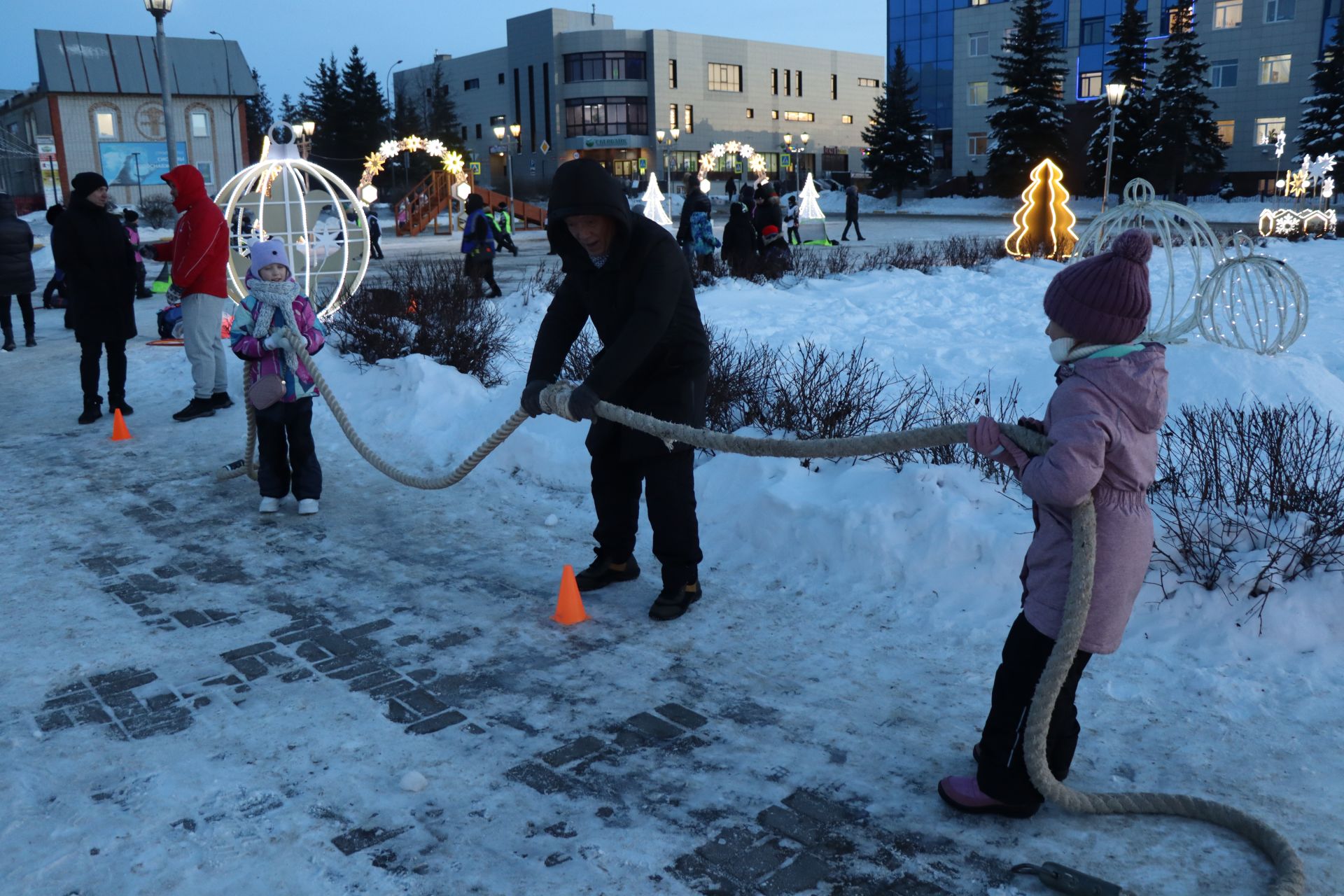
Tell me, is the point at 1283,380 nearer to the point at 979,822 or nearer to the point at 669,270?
the point at 669,270

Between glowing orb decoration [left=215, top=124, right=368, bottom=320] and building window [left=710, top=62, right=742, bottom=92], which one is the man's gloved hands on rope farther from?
building window [left=710, top=62, right=742, bottom=92]

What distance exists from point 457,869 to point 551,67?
8555 centimetres

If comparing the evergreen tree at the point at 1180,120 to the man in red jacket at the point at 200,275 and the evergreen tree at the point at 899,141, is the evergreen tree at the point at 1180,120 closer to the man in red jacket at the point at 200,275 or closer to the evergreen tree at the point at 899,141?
the evergreen tree at the point at 899,141

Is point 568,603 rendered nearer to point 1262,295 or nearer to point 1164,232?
point 1262,295

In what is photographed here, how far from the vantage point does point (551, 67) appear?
82250mm

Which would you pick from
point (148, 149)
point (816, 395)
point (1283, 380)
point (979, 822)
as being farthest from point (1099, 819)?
point (148, 149)

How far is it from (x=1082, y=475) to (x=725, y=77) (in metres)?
86.9

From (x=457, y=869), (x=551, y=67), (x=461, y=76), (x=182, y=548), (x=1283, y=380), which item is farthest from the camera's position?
(x=461, y=76)

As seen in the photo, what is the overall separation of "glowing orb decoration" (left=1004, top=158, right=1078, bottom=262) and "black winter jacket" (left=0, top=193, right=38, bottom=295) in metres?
16.8

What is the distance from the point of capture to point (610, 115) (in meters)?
82.0

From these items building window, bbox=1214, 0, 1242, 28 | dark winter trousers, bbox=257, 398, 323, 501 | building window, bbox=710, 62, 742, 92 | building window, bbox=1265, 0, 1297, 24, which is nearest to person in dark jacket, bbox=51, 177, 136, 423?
dark winter trousers, bbox=257, 398, 323, 501

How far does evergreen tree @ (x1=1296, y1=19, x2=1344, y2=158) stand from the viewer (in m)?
41.9

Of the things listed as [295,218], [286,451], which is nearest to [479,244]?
[295,218]

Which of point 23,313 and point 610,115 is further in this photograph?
point 610,115
